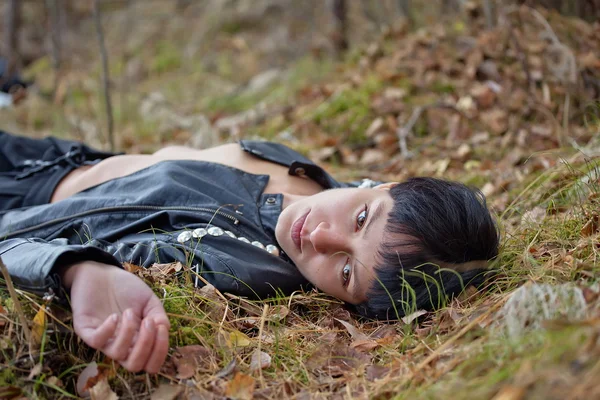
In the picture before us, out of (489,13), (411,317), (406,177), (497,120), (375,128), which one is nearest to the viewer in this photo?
(411,317)

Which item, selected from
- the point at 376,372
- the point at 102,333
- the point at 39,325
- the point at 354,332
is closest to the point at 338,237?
the point at 354,332

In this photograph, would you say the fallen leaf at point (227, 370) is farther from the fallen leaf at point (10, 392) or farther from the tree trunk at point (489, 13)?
the tree trunk at point (489, 13)

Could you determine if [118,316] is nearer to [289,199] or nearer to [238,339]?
[238,339]

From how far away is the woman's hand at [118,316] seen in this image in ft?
5.12

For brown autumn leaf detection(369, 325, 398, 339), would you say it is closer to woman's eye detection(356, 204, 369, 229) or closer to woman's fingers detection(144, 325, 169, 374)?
woman's eye detection(356, 204, 369, 229)

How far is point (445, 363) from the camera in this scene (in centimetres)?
154

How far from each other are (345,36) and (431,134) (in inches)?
110

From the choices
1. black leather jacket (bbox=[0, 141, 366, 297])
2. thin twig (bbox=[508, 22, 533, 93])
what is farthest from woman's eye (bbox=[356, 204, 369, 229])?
thin twig (bbox=[508, 22, 533, 93])

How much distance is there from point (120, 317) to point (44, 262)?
0.93ft

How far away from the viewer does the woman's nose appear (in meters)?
2.15

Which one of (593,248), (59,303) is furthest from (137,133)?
(593,248)

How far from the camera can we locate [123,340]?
155 centimetres

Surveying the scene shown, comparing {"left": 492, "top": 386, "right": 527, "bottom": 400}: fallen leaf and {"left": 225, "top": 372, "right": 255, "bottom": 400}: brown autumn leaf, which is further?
{"left": 225, "top": 372, "right": 255, "bottom": 400}: brown autumn leaf

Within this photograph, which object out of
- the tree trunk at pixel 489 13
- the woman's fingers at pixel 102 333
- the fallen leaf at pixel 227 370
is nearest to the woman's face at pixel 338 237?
the fallen leaf at pixel 227 370
